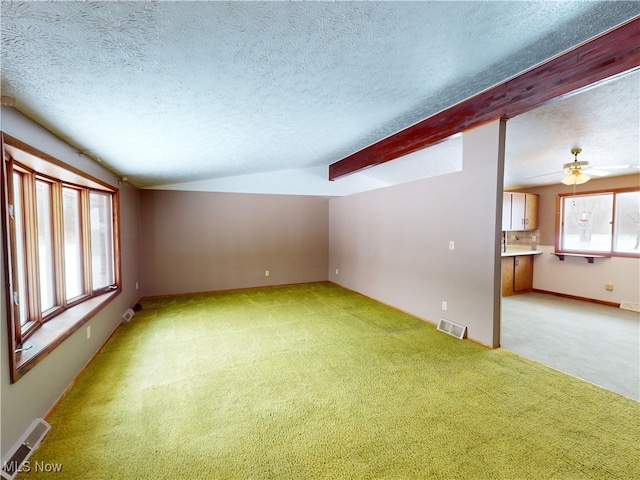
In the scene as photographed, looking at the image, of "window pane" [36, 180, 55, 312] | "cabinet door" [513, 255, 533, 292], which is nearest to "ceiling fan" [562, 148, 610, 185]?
"cabinet door" [513, 255, 533, 292]

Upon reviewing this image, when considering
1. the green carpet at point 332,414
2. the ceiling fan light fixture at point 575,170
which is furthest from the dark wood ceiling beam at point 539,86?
the green carpet at point 332,414

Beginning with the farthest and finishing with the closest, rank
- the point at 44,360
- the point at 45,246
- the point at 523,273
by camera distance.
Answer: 1. the point at 523,273
2. the point at 45,246
3. the point at 44,360

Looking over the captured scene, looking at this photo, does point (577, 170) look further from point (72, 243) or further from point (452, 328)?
point (72, 243)

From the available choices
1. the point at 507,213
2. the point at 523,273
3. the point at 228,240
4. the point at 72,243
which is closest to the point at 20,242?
the point at 72,243

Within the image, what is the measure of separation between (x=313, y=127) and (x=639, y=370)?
3936 millimetres

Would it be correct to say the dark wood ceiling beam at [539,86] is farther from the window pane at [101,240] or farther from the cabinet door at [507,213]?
the window pane at [101,240]

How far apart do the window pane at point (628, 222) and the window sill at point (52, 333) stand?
305 inches

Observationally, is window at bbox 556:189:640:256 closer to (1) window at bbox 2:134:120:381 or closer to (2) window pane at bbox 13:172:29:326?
(1) window at bbox 2:134:120:381

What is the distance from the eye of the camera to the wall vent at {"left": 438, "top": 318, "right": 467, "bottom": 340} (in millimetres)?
3262

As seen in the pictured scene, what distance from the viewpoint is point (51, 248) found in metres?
2.56

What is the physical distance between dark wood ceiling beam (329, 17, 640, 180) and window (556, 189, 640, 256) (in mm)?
4031

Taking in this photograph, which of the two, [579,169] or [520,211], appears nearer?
[579,169]

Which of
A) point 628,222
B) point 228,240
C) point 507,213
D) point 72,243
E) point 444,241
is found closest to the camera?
point 72,243

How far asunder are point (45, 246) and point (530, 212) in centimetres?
775
